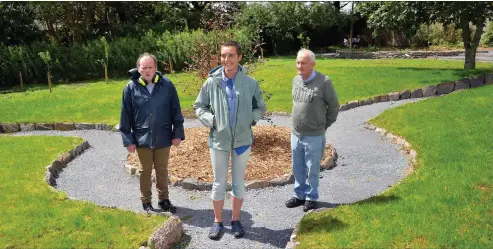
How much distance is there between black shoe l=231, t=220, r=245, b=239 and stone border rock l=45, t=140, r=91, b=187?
13.3 ft

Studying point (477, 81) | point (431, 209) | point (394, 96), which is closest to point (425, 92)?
point (394, 96)

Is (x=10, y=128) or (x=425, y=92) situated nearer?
(x=10, y=128)

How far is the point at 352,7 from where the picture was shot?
39.5 m

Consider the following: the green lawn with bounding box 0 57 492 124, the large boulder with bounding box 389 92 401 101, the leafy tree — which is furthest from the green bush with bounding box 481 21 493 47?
the leafy tree

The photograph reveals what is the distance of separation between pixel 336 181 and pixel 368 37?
35148 millimetres

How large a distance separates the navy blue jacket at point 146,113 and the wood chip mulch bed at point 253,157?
2044 mm

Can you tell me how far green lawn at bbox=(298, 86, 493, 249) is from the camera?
5.01 m

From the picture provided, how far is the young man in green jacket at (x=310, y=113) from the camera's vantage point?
5.96 meters

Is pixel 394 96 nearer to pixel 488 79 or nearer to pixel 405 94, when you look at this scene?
pixel 405 94

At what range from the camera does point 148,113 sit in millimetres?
5957

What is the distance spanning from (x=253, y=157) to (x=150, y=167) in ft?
10.0

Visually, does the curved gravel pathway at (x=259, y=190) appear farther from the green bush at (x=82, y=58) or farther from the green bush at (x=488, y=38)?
the green bush at (x=488, y=38)

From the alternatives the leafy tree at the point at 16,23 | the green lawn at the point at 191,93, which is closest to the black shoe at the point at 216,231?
the green lawn at the point at 191,93

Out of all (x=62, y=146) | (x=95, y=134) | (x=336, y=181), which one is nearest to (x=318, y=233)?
(x=336, y=181)
